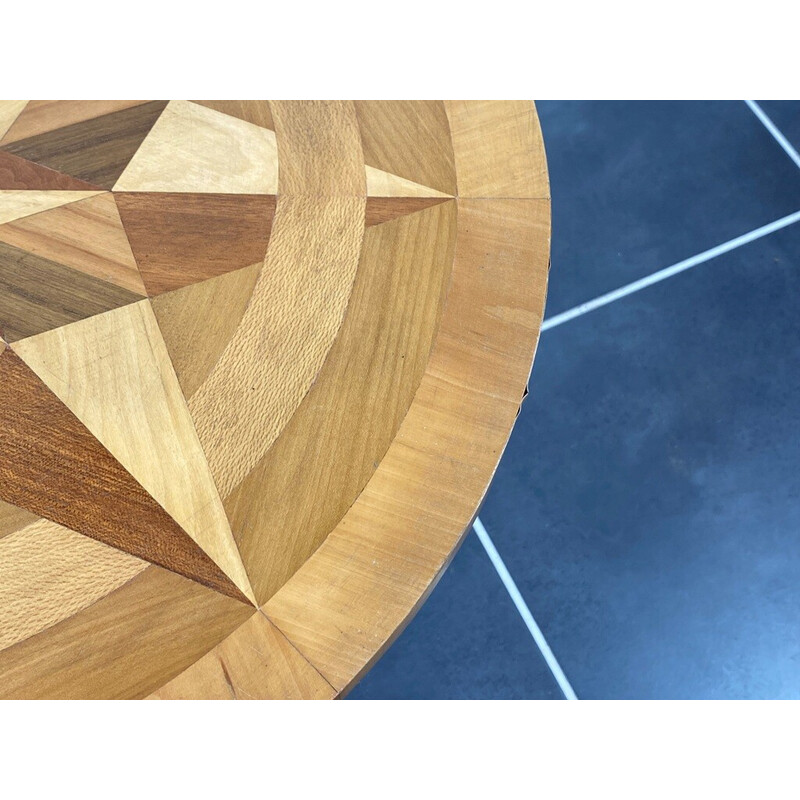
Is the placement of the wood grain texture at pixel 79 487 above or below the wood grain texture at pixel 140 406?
below

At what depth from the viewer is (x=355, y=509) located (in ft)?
1.22

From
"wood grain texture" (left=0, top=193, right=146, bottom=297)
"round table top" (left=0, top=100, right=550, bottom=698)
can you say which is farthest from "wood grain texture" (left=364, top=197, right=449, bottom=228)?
"wood grain texture" (left=0, top=193, right=146, bottom=297)

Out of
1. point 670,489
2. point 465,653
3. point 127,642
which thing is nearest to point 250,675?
point 127,642

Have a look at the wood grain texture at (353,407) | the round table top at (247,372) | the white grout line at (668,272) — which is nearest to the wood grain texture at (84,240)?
the round table top at (247,372)

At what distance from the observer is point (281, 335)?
0.40m

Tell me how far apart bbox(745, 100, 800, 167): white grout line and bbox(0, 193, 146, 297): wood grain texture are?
31.6 inches

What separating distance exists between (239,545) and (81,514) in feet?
0.23

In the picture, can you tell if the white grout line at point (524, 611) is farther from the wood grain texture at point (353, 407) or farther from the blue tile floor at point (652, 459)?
the wood grain texture at point (353, 407)

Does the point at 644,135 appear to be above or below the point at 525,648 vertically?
above

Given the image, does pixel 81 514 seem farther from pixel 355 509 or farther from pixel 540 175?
pixel 540 175

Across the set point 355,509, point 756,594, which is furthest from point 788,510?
point 355,509

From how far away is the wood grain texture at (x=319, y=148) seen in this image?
44 centimetres

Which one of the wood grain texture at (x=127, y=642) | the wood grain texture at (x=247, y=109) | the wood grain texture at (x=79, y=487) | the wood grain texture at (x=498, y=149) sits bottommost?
the wood grain texture at (x=127, y=642)

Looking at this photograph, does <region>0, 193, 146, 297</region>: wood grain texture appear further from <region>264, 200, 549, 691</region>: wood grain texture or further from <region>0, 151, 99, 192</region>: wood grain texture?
<region>264, 200, 549, 691</region>: wood grain texture
